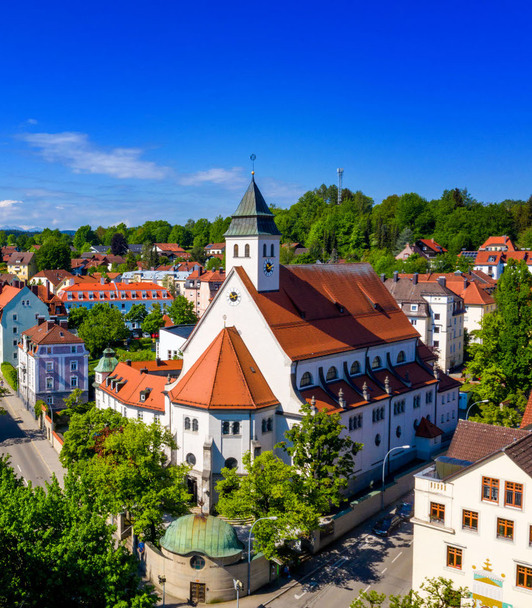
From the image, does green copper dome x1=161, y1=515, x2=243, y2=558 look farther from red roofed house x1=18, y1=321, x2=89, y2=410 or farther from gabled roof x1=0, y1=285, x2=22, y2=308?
gabled roof x1=0, y1=285, x2=22, y2=308

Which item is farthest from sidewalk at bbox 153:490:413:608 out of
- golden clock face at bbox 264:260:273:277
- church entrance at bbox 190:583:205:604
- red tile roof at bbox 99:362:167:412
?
golden clock face at bbox 264:260:273:277

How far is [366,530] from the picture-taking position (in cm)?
4494

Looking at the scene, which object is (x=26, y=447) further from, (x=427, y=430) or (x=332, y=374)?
(x=427, y=430)

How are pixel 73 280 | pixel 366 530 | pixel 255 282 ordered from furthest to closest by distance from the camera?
pixel 73 280 → pixel 255 282 → pixel 366 530

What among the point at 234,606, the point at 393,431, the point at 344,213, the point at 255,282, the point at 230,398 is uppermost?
the point at 344,213

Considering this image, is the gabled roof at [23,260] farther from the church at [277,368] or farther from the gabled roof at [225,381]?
the gabled roof at [225,381]

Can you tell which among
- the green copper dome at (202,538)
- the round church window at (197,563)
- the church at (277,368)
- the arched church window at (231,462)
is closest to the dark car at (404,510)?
the church at (277,368)

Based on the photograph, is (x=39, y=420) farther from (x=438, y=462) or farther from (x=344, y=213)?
(x=344, y=213)

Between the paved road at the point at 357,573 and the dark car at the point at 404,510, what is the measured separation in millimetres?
2183

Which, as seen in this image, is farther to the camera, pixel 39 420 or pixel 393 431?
pixel 39 420

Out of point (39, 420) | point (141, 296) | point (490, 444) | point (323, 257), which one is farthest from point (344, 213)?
point (490, 444)

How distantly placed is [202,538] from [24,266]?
177424 millimetres

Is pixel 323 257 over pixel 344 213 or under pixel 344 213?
under

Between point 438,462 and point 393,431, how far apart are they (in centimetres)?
2548
